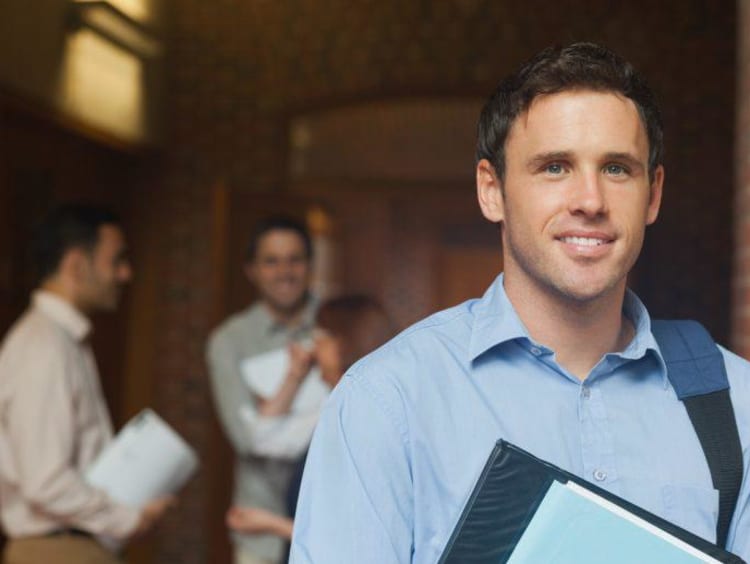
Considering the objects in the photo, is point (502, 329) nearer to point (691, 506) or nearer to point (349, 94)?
point (691, 506)

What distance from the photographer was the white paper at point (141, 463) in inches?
134

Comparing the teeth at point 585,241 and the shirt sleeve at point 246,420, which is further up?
the teeth at point 585,241

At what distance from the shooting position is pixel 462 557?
1198 millimetres

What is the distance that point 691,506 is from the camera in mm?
1331

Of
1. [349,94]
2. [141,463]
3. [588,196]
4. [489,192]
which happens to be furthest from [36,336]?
[349,94]

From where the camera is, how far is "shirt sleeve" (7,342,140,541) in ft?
10.9

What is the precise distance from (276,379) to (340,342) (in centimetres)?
71

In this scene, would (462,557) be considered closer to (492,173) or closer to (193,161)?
(492,173)

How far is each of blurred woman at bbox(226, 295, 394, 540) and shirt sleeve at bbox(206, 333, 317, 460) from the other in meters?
0.25

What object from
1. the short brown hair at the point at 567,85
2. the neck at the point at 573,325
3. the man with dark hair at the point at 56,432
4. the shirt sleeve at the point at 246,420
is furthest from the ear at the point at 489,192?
the man with dark hair at the point at 56,432

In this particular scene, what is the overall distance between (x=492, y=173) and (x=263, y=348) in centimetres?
279

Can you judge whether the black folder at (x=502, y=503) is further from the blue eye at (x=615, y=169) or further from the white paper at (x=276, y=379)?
the white paper at (x=276, y=379)

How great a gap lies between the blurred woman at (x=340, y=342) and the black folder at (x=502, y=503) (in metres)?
2.05

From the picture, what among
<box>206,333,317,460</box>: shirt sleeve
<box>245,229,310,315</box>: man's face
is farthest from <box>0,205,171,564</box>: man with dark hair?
<box>245,229,310,315</box>: man's face
